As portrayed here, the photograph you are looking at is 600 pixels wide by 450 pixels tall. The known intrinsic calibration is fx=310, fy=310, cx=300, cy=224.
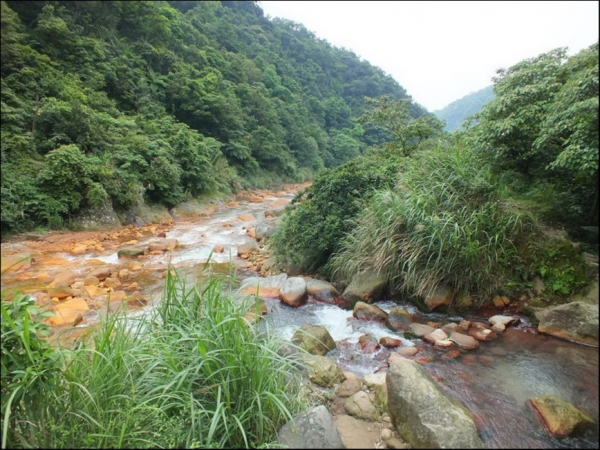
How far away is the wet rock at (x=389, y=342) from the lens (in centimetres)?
365

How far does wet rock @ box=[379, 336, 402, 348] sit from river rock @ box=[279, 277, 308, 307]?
1.60 metres

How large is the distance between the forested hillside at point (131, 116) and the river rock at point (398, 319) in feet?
24.7

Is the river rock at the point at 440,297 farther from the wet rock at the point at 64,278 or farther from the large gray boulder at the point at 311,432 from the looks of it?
the wet rock at the point at 64,278

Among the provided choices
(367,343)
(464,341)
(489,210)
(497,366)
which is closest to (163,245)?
(367,343)

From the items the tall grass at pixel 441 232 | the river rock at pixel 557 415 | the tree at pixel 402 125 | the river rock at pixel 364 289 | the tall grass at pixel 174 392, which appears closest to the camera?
the tall grass at pixel 174 392

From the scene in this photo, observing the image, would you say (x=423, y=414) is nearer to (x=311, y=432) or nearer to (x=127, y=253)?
(x=311, y=432)

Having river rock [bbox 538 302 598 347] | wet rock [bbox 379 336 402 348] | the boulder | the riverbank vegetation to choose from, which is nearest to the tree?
the riverbank vegetation

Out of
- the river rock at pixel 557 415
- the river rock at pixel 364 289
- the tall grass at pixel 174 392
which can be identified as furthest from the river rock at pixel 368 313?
the tall grass at pixel 174 392

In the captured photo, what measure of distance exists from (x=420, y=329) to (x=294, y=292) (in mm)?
1969

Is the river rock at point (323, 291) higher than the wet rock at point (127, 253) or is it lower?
higher

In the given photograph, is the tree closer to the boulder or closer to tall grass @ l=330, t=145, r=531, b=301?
tall grass @ l=330, t=145, r=531, b=301

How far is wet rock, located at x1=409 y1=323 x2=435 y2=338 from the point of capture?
12.5 ft

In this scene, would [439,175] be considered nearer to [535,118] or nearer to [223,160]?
[535,118]

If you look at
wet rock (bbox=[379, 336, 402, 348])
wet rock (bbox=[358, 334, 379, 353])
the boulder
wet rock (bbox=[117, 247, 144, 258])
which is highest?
wet rock (bbox=[379, 336, 402, 348])
